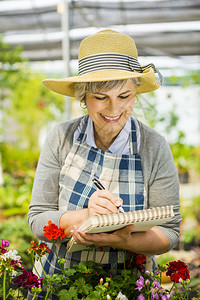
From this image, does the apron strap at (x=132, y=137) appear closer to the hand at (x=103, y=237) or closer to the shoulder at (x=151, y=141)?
the shoulder at (x=151, y=141)

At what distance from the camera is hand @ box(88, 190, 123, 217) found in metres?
1.02

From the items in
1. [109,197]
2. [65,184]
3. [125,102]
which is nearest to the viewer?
[109,197]

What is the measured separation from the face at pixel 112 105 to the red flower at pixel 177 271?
53cm

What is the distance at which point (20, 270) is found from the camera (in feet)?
3.61

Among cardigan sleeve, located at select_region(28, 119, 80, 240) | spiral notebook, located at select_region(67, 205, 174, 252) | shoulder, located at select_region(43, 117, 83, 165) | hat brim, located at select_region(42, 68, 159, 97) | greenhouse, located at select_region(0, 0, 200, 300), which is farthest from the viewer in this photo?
shoulder, located at select_region(43, 117, 83, 165)

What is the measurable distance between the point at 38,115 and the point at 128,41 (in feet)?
24.6

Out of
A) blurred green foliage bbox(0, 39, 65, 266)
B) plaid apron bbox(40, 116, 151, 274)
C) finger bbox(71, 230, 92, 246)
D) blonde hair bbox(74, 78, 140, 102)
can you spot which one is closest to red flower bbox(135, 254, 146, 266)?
plaid apron bbox(40, 116, 151, 274)

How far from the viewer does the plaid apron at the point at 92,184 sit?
1.28 metres

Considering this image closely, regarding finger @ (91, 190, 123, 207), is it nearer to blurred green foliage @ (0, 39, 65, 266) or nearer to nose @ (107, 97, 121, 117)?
nose @ (107, 97, 121, 117)

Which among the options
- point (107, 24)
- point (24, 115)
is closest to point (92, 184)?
point (107, 24)

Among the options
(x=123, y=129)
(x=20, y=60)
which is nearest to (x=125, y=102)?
(x=123, y=129)

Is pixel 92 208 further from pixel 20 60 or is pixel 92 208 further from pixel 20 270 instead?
pixel 20 60

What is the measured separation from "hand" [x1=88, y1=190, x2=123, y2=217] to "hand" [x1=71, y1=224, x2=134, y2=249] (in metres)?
0.07

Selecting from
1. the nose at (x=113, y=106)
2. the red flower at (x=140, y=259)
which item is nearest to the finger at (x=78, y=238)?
the red flower at (x=140, y=259)
